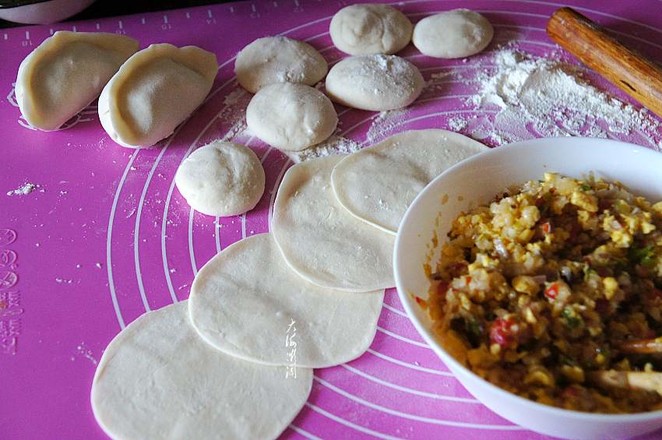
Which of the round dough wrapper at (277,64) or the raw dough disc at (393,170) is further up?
the round dough wrapper at (277,64)

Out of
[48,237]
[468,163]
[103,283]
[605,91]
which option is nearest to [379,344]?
[468,163]

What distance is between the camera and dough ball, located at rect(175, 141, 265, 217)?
160 cm

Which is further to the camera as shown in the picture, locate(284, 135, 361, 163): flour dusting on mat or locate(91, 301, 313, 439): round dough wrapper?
locate(284, 135, 361, 163): flour dusting on mat

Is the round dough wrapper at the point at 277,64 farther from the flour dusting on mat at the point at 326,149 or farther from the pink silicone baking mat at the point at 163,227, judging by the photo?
the flour dusting on mat at the point at 326,149

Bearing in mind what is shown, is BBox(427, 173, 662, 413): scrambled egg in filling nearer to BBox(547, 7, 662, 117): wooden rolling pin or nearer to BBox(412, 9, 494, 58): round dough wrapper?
BBox(547, 7, 662, 117): wooden rolling pin

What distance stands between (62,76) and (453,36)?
1088mm

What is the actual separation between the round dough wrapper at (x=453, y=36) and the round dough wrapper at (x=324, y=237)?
0.51 meters

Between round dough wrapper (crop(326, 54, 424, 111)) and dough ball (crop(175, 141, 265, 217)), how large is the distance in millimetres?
334

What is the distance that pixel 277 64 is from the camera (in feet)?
6.20

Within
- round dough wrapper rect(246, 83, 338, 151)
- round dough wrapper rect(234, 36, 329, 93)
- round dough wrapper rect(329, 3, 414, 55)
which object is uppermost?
round dough wrapper rect(329, 3, 414, 55)

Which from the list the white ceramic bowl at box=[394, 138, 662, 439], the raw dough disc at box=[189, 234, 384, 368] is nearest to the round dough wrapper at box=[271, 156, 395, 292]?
the raw dough disc at box=[189, 234, 384, 368]

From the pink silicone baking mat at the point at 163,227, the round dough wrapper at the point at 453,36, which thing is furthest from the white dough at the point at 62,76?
the round dough wrapper at the point at 453,36

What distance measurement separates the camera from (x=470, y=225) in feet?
4.49

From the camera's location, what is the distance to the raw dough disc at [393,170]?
158 cm
